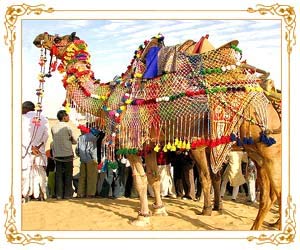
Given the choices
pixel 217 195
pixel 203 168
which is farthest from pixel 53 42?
pixel 217 195

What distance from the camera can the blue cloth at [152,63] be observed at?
6.94 meters

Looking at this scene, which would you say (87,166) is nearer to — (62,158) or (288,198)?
(62,158)

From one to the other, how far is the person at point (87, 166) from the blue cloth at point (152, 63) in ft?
9.22

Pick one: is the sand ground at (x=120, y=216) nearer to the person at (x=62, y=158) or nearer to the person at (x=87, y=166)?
the person at (x=62, y=158)

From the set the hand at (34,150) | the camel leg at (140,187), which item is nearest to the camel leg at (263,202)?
the camel leg at (140,187)

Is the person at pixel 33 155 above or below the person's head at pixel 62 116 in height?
below

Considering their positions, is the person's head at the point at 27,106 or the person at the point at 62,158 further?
the person at the point at 62,158

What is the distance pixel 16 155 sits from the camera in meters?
6.66

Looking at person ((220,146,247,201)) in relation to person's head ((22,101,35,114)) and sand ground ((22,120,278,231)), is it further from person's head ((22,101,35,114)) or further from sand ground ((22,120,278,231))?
person's head ((22,101,35,114))

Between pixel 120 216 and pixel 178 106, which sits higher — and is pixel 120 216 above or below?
below

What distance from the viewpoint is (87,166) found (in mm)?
9477

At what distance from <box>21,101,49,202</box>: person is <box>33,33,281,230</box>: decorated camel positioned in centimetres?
147
